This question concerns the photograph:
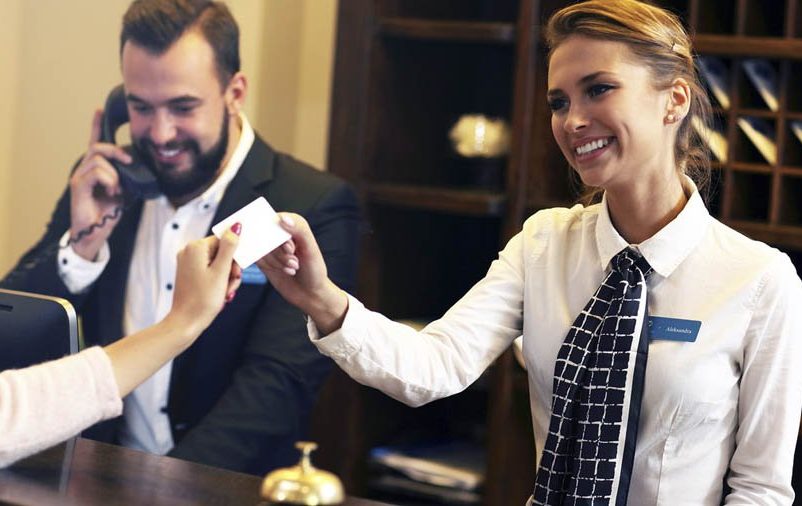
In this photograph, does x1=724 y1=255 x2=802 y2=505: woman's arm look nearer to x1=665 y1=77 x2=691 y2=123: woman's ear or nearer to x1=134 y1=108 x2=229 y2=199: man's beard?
x1=665 y1=77 x2=691 y2=123: woman's ear

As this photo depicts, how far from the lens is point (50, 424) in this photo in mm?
1694

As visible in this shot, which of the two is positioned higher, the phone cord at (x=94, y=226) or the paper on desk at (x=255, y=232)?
the paper on desk at (x=255, y=232)

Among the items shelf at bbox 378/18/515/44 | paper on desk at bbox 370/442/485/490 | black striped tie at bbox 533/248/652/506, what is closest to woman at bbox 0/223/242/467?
black striped tie at bbox 533/248/652/506

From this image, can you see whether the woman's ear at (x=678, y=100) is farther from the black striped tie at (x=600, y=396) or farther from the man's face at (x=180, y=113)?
the man's face at (x=180, y=113)

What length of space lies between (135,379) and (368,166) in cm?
201

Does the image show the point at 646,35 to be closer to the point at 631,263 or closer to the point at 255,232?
the point at 631,263

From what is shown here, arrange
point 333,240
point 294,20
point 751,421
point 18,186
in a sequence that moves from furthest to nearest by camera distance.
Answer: point 294,20 < point 18,186 < point 333,240 < point 751,421

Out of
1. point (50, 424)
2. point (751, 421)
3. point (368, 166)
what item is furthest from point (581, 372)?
point (368, 166)

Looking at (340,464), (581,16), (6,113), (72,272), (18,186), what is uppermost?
(581,16)

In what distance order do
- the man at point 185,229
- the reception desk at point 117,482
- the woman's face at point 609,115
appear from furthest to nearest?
the man at point 185,229 < the woman's face at point 609,115 < the reception desk at point 117,482

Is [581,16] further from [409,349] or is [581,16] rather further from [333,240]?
[333,240]

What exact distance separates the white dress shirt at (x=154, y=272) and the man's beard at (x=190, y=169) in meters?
0.03

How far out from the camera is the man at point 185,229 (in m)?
3.35

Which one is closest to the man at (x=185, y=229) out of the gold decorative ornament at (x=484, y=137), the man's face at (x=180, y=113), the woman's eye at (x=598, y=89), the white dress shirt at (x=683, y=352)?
the man's face at (x=180, y=113)
